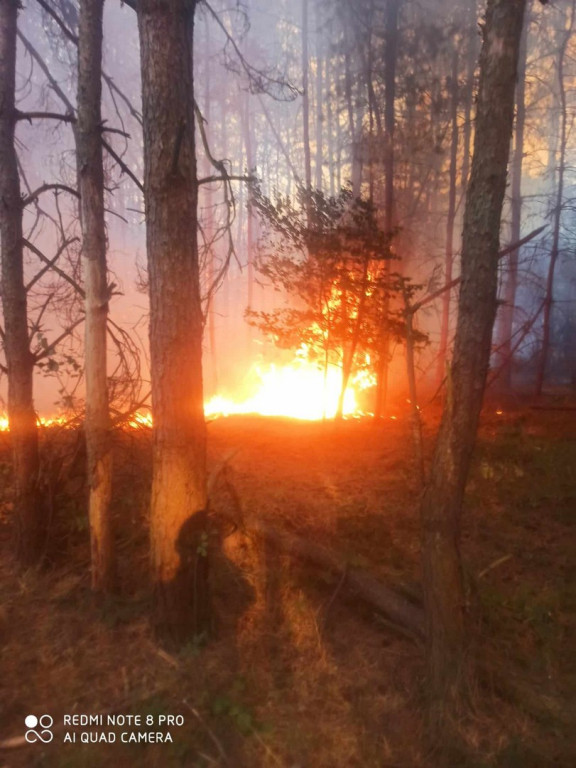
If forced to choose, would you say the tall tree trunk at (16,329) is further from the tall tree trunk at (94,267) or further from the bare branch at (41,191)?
the tall tree trunk at (94,267)

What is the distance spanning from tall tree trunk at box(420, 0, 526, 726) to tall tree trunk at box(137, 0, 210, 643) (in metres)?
2.15

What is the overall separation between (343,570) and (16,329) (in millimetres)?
4700

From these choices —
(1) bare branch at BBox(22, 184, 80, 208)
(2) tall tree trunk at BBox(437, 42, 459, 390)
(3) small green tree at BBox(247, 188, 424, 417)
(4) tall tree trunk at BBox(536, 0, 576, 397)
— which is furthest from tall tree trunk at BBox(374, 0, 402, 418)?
(1) bare branch at BBox(22, 184, 80, 208)

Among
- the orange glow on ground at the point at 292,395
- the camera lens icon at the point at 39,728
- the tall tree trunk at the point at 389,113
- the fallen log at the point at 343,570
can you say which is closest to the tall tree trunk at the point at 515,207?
Answer: the tall tree trunk at the point at 389,113

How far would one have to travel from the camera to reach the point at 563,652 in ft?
18.0

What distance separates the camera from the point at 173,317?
17.3 ft

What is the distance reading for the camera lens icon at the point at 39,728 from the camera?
455 cm

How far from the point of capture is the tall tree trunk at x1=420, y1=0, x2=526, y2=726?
4.53 meters

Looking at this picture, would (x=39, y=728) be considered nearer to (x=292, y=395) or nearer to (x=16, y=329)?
(x=16, y=329)

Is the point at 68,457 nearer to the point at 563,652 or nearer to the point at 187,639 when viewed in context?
the point at 187,639

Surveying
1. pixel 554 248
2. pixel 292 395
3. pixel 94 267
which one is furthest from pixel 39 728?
pixel 554 248

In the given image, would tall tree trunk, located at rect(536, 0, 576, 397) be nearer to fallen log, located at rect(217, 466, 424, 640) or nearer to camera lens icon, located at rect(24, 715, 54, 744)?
fallen log, located at rect(217, 466, 424, 640)

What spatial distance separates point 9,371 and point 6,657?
10.5 ft

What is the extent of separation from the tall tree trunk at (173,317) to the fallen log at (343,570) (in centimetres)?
104
